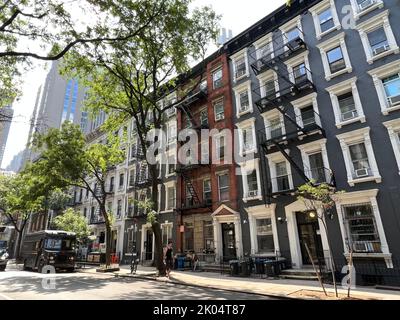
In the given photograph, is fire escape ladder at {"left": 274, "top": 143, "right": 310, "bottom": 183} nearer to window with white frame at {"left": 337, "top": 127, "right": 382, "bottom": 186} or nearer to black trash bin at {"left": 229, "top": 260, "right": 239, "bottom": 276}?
window with white frame at {"left": 337, "top": 127, "right": 382, "bottom": 186}

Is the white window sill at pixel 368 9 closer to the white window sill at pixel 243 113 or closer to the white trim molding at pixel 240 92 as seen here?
the white trim molding at pixel 240 92

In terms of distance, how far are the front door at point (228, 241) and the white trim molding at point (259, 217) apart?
1788mm

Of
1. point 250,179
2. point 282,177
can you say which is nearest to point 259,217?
point 250,179

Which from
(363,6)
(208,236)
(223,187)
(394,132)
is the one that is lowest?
(208,236)

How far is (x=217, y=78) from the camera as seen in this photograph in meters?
24.1

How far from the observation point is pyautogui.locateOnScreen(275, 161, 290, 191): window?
56.7ft

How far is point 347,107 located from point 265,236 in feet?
30.7

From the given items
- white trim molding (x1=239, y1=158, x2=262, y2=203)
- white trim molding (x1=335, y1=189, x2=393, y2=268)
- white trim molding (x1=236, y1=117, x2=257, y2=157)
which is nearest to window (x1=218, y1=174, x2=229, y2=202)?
white trim molding (x1=239, y1=158, x2=262, y2=203)

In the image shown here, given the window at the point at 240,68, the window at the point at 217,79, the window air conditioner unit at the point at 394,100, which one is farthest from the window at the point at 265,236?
the window at the point at 217,79

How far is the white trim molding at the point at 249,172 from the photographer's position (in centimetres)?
1834

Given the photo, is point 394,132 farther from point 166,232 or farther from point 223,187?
point 166,232
